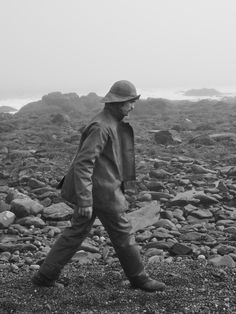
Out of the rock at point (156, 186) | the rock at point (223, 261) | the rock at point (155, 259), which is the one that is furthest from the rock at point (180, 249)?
the rock at point (156, 186)

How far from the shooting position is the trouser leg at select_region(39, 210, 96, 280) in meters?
5.39

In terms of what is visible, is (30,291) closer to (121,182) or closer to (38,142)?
(121,182)

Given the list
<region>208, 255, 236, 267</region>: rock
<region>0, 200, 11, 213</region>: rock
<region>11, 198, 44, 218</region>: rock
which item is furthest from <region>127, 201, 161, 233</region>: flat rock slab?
<region>0, 200, 11, 213</region>: rock

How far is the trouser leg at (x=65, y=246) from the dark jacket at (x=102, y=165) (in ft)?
0.81

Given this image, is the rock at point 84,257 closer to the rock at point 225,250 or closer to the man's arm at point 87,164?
the rock at point 225,250

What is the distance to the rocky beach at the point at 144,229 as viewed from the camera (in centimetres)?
531

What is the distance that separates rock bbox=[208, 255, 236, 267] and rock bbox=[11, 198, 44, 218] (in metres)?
3.50

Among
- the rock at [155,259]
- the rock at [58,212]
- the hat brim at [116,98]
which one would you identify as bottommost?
the rock at [155,259]

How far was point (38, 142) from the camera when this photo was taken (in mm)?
17938

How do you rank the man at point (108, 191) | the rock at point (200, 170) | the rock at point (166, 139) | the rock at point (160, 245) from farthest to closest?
the rock at point (166, 139), the rock at point (200, 170), the rock at point (160, 245), the man at point (108, 191)

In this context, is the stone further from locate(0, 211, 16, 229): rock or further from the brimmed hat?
the brimmed hat

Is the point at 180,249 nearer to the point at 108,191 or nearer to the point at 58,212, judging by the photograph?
the point at 108,191

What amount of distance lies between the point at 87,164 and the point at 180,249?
2.79 m

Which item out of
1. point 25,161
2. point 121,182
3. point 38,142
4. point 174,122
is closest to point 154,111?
point 174,122
